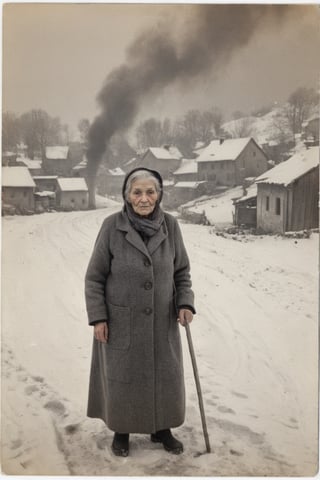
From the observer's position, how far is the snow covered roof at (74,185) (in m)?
2.71

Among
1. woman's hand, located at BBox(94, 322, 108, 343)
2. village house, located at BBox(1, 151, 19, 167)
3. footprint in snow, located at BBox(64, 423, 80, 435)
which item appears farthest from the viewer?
village house, located at BBox(1, 151, 19, 167)

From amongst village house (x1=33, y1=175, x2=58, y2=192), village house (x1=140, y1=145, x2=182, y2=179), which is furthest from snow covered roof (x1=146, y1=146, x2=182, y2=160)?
village house (x1=33, y1=175, x2=58, y2=192)

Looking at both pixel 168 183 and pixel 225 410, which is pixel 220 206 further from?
pixel 225 410

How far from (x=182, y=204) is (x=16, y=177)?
1.02m

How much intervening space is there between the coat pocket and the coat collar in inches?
12.3

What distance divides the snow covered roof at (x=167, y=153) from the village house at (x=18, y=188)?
776 mm

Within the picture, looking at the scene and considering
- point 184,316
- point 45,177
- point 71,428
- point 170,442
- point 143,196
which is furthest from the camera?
point 45,177

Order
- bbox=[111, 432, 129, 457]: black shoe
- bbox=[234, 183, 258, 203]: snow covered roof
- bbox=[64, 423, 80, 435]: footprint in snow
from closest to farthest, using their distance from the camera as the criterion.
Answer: bbox=[111, 432, 129, 457]: black shoe
bbox=[64, 423, 80, 435]: footprint in snow
bbox=[234, 183, 258, 203]: snow covered roof

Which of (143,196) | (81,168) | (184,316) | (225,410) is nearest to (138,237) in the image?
(143,196)

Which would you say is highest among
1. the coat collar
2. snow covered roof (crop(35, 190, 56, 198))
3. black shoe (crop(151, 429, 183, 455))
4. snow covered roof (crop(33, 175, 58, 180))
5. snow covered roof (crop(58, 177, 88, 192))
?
snow covered roof (crop(33, 175, 58, 180))

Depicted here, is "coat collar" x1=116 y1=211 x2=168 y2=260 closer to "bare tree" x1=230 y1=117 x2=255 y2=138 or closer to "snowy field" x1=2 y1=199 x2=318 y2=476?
"snowy field" x1=2 y1=199 x2=318 y2=476

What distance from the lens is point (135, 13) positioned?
2.55 m

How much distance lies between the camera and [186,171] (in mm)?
2676

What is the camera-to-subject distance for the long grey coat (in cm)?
220
